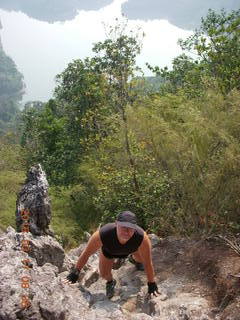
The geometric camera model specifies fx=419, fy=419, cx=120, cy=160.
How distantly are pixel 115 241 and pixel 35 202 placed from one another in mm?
2055

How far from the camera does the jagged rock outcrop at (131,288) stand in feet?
14.3

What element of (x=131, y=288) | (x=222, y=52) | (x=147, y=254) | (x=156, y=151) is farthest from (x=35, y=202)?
(x=222, y=52)

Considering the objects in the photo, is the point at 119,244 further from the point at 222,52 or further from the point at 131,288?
the point at 222,52

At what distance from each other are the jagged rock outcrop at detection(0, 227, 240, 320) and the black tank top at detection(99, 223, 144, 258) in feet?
2.20

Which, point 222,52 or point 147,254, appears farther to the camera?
point 222,52

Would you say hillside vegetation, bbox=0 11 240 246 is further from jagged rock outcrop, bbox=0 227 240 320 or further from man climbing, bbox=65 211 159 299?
man climbing, bbox=65 211 159 299

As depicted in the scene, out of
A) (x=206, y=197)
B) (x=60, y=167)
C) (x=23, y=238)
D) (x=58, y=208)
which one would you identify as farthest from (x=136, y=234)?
(x=60, y=167)

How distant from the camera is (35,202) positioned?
22.0 feet

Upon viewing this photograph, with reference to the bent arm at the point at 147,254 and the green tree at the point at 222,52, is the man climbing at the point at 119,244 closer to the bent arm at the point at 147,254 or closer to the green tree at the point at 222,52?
the bent arm at the point at 147,254

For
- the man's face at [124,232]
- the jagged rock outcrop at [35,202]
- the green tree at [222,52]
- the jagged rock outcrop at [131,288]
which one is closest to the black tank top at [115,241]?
the man's face at [124,232]

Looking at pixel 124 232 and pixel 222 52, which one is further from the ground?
pixel 222 52

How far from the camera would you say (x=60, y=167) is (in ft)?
57.6

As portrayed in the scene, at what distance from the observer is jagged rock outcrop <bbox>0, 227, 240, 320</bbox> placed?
4367 millimetres

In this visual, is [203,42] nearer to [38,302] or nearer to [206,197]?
[206,197]
